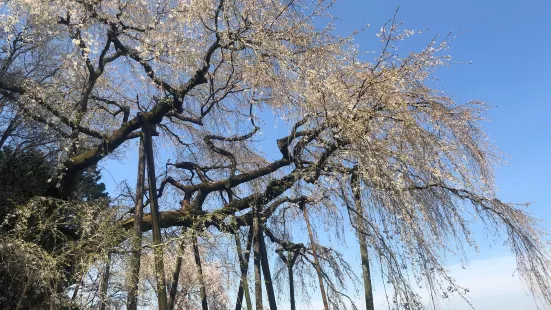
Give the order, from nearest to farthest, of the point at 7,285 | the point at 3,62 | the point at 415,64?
the point at 415,64 → the point at 7,285 → the point at 3,62

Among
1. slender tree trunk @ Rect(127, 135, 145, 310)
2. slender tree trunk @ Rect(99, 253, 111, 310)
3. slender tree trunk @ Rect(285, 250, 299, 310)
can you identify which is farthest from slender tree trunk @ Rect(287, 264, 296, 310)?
slender tree trunk @ Rect(99, 253, 111, 310)

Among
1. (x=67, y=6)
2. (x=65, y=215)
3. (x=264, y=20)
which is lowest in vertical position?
(x=65, y=215)

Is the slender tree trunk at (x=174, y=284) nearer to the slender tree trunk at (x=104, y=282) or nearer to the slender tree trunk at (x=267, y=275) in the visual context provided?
the slender tree trunk at (x=104, y=282)

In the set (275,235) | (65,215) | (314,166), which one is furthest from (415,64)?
(65,215)

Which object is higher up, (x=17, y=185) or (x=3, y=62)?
(x=3, y=62)

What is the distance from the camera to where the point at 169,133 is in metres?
Answer: 8.67

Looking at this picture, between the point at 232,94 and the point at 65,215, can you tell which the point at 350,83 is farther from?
the point at 65,215

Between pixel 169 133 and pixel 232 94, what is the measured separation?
5.58 ft

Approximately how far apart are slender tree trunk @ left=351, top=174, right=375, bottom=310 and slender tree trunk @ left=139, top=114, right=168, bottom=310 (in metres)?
2.35

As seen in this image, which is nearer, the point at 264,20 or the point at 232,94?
the point at 264,20

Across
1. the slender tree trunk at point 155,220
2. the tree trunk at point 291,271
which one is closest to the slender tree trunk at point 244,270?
the tree trunk at point 291,271

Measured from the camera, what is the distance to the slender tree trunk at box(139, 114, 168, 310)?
5.45 meters

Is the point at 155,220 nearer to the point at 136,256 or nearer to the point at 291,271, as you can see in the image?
the point at 136,256

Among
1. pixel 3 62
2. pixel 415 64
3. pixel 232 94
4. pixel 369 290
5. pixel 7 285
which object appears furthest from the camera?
pixel 3 62
